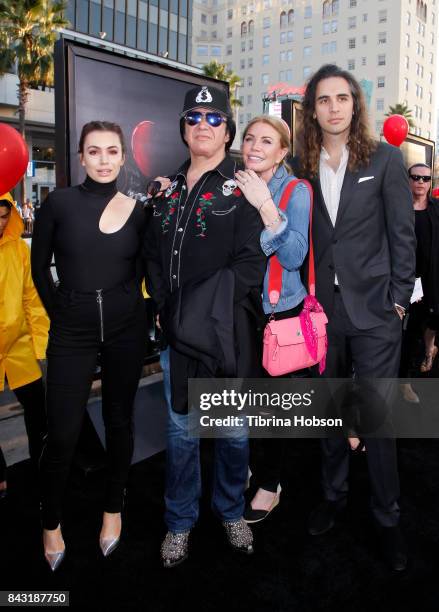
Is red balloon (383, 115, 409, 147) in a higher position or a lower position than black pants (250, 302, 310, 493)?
higher

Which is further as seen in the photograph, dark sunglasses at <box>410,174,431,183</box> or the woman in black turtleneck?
dark sunglasses at <box>410,174,431,183</box>

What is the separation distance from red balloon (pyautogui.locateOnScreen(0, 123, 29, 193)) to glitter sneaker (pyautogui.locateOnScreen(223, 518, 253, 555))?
210 cm

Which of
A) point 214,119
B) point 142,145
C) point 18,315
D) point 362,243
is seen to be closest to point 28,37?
point 142,145

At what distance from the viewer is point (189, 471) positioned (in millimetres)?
2436

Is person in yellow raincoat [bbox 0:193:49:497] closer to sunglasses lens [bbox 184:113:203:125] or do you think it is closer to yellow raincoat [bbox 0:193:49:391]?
yellow raincoat [bbox 0:193:49:391]

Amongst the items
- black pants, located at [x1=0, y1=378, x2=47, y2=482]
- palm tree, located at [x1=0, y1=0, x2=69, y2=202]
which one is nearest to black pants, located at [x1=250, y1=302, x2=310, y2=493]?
black pants, located at [x1=0, y1=378, x2=47, y2=482]

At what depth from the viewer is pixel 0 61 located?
21844 mm

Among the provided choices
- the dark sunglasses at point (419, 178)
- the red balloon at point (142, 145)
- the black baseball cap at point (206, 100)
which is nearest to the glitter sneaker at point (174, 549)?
the black baseball cap at point (206, 100)

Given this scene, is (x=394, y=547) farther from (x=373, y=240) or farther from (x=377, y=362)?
(x=373, y=240)

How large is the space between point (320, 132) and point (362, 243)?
64cm

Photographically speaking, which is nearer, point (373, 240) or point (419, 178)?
point (373, 240)

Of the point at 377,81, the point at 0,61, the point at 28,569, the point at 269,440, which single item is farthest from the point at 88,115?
the point at 377,81

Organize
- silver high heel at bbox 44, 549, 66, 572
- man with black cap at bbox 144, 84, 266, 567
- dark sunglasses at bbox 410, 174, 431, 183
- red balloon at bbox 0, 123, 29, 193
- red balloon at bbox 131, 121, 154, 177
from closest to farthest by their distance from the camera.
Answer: man with black cap at bbox 144, 84, 266, 567 → silver high heel at bbox 44, 549, 66, 572 → red balloon at bbox 0, 123, 29, 193 → red balloon at bbox 131, 121, 154, 177 → dark sunglasses at bbox 410, 174, 431, 183

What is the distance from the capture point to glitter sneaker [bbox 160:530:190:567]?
2414mm
